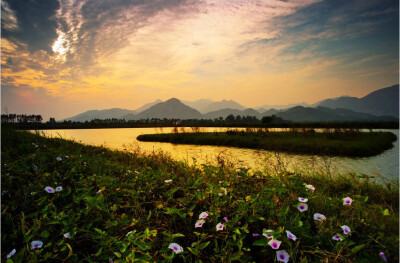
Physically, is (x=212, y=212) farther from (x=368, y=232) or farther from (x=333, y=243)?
(x=368, y=232)

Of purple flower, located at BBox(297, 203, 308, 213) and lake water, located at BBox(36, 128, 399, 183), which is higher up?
purple flower, located at BBox(297, 203, 308, 213)

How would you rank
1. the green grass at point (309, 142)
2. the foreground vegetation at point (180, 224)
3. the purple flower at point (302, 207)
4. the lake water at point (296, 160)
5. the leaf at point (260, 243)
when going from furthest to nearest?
the green grass at point (309, 142)
the lake water at point (296, 160)
the purple flower at point (302, 207)
the foreground vegetation at point (180, 224)
the leaf at point (260, 243)

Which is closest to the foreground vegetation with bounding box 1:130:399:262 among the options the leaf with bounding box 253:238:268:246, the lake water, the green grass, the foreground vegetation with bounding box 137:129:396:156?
the leaf with bounding box 253:238:268:246

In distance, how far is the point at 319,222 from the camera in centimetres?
195

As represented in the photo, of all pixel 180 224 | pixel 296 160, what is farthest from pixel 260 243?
pixel 296 160

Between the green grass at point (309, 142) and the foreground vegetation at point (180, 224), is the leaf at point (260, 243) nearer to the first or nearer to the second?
the foreground vegetation at point (180, 224)

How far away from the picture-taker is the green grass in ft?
37.1

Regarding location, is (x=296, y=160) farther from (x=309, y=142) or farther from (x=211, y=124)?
(x=211, y=124)

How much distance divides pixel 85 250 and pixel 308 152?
1199 cm

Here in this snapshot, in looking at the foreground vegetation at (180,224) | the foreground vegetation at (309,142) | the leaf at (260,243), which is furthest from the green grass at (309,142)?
the leaf at (260,243)

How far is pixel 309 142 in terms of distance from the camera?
13336 mm

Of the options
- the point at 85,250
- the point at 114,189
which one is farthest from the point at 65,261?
the point at 114,189

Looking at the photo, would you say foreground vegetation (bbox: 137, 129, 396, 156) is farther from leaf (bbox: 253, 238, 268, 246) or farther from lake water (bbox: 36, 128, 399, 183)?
leaf (bbox: 253, 238, 268, 246)

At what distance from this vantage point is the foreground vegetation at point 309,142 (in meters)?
11.3
